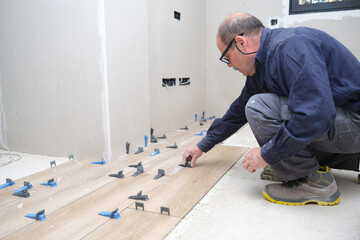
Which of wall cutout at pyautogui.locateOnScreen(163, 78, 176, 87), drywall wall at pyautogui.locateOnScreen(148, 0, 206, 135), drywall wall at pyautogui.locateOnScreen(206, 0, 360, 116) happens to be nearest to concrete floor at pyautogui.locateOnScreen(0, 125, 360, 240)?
drywall wall at pyautogui.locateOnScreen(148, 0, 206, 135)

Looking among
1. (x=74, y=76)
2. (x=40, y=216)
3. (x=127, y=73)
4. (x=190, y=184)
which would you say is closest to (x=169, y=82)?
(x=127, y=73)

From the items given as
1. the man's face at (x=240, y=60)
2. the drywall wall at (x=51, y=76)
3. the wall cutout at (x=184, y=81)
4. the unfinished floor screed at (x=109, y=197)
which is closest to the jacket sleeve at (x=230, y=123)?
the unfinished floor screed at (x=109, y=197)

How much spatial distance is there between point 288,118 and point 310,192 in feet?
1.17

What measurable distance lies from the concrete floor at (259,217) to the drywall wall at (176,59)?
150 centimetres

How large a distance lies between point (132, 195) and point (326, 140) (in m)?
0.92

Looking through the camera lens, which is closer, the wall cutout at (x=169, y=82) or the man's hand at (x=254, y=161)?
the man's hand at (x=254, y=161)

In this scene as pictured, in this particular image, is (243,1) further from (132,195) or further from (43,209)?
(43,209)

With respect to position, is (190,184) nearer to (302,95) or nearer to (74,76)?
(302,95)

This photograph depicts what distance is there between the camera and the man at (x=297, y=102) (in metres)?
1.12

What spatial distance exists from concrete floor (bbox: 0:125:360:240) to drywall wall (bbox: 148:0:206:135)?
4.93 feet

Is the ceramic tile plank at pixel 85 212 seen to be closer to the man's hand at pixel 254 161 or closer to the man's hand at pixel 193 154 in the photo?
the man's hand at pixel 193 154

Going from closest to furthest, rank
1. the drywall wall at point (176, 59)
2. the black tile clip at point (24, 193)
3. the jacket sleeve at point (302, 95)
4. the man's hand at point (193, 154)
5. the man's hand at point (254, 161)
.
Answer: the jacket sleeve at point (302, 95)
the man's hand at point (254, 161)
the black tile clip at point (24, 193)
the man's hand at point (193, 154)
the drywall wall at point (176, 59)

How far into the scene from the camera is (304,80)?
3.64 feet

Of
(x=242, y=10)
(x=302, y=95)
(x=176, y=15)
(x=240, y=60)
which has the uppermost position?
(x=242, y=10)
